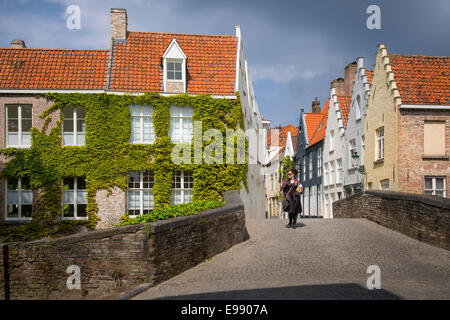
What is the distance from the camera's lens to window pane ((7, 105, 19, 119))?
23.0 meters

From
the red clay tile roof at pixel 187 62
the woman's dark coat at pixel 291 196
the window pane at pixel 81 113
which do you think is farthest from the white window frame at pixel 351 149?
the window pane at pixel 81 113

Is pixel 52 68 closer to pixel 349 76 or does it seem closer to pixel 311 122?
pixel 349 76

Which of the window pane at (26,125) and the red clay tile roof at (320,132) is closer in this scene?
the window pane at (26,125)

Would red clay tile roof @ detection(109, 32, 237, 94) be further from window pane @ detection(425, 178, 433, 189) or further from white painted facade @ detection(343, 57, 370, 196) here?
window pane @ detection(425, 178, 433, 189)

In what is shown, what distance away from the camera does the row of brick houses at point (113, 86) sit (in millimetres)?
22656

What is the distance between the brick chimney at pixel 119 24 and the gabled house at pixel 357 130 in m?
14.6

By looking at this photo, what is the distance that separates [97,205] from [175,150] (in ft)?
14.8

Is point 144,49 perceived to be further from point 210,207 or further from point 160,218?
point 160,218

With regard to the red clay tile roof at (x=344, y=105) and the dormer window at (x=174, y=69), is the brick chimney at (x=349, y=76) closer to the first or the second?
the red clay tile roof at (x=344, y=105)

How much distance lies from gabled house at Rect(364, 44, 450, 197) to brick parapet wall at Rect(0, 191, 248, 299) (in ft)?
47.6

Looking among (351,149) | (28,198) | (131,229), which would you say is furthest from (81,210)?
(351,149)

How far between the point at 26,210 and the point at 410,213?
56.3 ft

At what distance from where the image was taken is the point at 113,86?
23141mm

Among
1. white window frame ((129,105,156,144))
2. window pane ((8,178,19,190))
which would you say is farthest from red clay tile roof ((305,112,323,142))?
window pane ((8,178,19,190))
